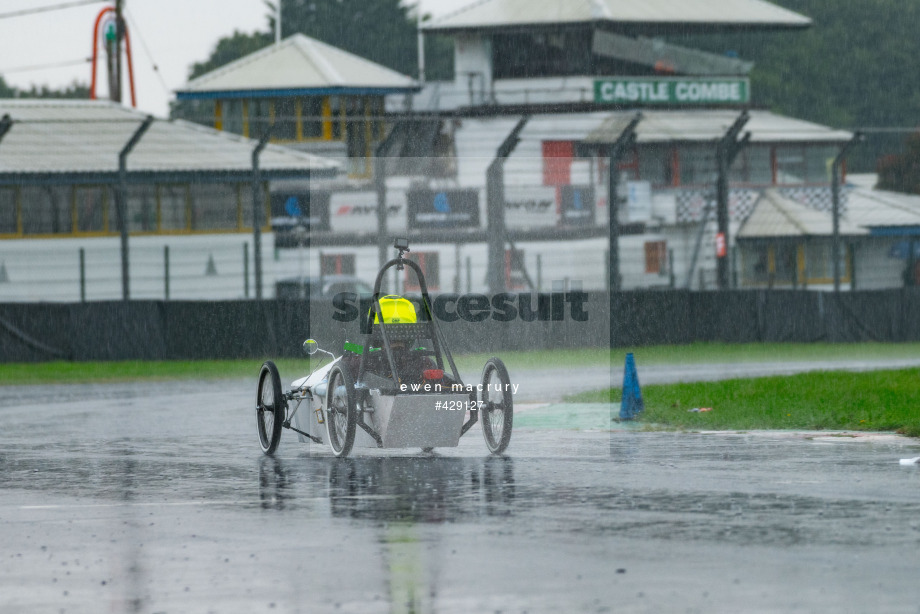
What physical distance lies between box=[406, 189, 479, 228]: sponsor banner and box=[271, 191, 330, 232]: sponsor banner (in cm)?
992

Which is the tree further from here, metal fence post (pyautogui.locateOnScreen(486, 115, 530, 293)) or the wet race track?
the wet race track

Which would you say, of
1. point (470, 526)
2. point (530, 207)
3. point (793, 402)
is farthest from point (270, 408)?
point (530, 207)

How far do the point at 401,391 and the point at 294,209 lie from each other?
109 feet

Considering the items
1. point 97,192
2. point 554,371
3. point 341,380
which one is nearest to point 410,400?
point 341,380

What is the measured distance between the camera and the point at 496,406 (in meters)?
12.9

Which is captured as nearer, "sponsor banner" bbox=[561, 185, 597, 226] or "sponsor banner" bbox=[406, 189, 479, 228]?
"sponsor banner" bbox=[406, 189, 479, 228]

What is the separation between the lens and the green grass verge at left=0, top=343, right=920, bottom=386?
25594 mm

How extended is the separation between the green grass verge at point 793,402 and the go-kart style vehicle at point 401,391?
11.1 ft

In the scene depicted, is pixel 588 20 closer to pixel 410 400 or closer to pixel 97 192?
pixel 97 192

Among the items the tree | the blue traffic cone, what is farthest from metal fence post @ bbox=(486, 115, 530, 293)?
the tree

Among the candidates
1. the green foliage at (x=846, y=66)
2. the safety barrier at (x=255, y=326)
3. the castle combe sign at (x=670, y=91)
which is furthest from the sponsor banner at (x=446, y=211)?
the green foliage at (x=846, y=66)

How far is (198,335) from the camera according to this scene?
2789 cm

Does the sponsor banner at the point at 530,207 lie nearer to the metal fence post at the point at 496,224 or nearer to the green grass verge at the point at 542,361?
the metal fence post at the point at 496,224

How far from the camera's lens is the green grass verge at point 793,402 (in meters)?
15.4
